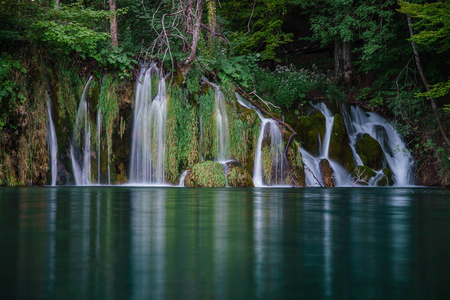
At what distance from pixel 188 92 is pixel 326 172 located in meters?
5.42

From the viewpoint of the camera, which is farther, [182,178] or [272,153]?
[272,153]

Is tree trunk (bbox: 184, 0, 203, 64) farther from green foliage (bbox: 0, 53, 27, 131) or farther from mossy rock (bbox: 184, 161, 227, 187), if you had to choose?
green foliage (bbox: 0, 53, 27, 131)

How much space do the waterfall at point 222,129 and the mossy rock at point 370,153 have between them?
5374 mm

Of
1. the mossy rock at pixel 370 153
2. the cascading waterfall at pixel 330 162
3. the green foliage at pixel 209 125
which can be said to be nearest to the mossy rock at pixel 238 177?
the green foliage at pixel 209 125

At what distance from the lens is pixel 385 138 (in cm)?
1862

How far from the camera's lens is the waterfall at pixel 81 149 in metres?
14.9

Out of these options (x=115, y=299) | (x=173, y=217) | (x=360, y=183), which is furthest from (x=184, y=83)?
(x=115, y=299)

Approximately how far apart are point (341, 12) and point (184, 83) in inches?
327

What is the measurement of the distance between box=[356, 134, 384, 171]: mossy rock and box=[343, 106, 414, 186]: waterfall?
0.64ft

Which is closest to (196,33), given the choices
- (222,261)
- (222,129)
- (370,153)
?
(222,129)

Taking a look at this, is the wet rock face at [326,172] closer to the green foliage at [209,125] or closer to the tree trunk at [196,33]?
the green foliage at [209,125]

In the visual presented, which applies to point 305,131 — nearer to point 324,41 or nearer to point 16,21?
point 324,41

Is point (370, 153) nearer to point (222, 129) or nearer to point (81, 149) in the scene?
point (222, 129)

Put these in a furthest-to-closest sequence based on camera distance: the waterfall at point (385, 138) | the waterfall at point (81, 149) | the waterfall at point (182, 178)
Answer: the waterfall at point (385, 138)
the waterfall at point (81, 149)
the waterfall at point (182, 178)
